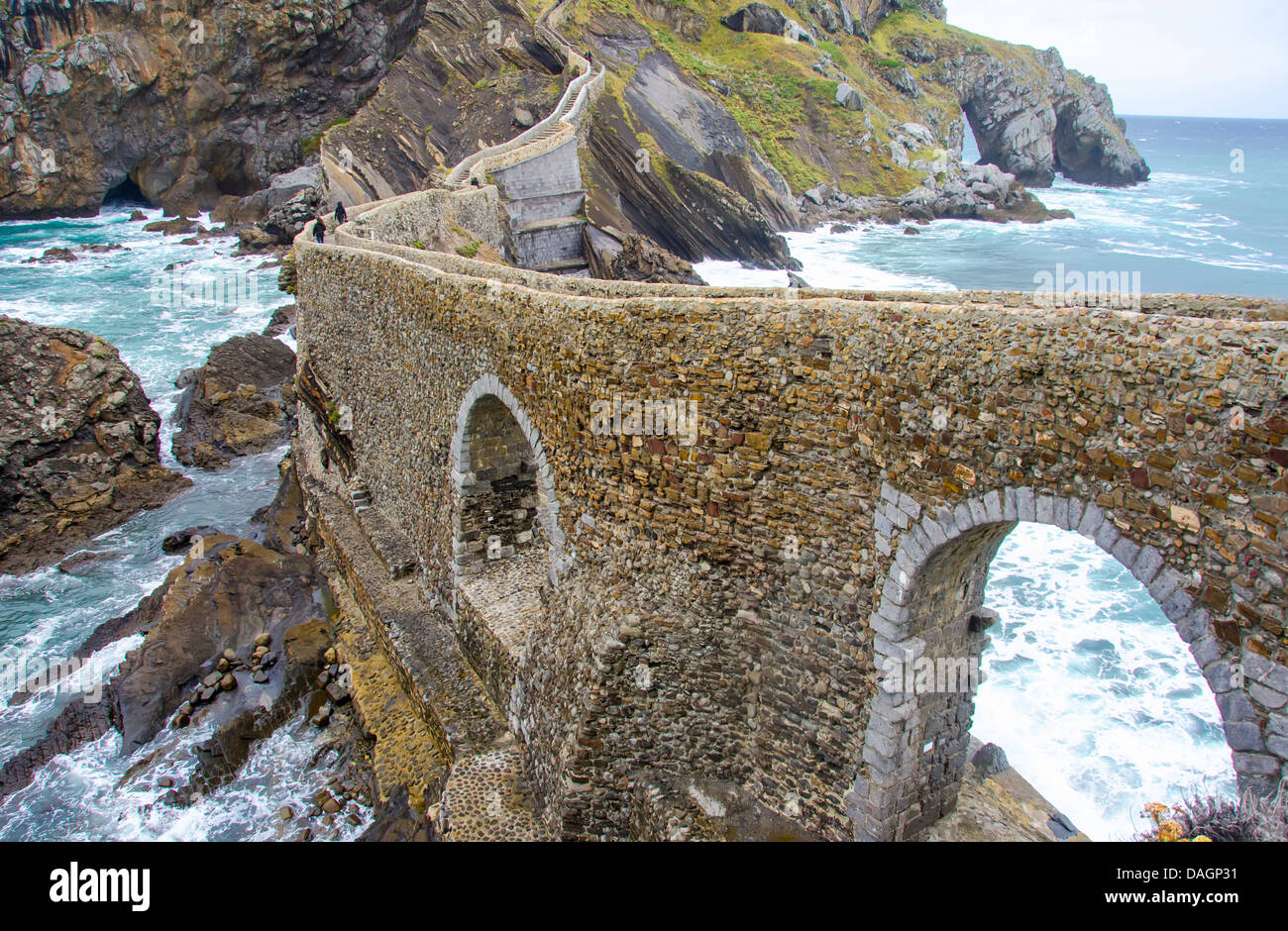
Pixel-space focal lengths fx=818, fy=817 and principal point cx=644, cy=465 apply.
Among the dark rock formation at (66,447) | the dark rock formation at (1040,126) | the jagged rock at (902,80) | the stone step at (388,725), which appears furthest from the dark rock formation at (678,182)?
the dark rock formation at (1040,126)

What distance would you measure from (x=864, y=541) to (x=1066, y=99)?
284ft

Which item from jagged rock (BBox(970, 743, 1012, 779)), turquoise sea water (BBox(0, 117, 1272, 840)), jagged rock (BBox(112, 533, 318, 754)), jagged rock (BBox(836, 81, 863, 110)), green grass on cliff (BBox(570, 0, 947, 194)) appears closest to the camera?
jagged rock (BBox(970, 743, 1012, 779))

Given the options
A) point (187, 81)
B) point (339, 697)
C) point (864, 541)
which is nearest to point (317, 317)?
point (339, 697)

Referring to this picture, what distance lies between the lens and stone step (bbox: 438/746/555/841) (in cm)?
855

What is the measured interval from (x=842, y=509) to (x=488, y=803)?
5.12 m

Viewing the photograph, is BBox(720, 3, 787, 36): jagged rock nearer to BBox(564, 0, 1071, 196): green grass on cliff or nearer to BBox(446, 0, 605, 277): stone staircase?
BBox(564, 0, 1071, 196): green grass on cliff

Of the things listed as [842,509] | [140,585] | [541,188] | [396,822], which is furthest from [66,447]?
[842,509]

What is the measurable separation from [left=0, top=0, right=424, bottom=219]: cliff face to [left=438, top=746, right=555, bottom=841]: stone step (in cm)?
5849

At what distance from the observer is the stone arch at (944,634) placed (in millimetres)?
5082

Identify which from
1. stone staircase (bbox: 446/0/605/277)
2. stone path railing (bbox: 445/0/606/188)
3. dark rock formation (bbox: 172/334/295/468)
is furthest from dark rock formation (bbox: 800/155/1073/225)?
dark rock formation (bbox: 172/334/295/468)

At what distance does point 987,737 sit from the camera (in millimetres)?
13500

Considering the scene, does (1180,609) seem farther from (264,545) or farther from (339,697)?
(264,545)

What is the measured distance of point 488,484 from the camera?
1163cm

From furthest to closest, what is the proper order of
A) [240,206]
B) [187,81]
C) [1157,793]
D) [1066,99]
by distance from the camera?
[1066,99] < [187,81] < [240,206] < [1157,793]
